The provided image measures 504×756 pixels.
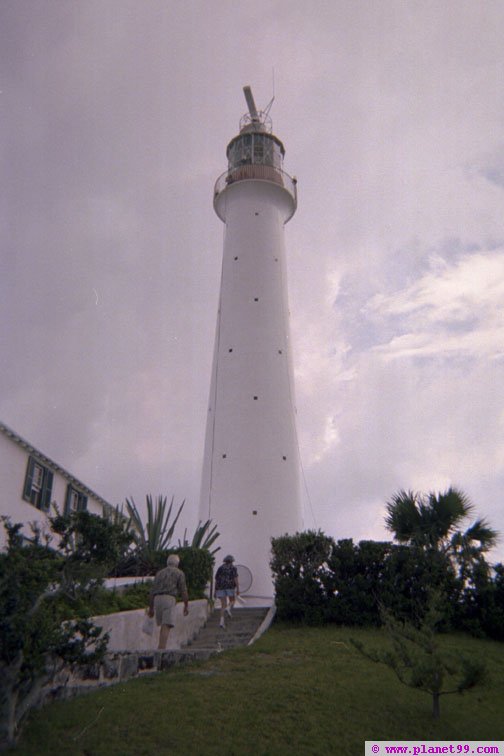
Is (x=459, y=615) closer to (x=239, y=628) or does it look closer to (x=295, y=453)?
(x=239, y=628)

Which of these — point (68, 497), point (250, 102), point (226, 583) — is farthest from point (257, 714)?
point (250, 102)

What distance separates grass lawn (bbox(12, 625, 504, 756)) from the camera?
268 inches

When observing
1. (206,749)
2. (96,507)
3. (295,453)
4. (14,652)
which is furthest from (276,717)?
(96,507)

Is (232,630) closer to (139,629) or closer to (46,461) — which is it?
(139,629)

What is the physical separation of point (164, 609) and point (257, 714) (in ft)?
13.0

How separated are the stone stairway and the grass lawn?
332 centimetres

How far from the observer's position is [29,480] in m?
20.1

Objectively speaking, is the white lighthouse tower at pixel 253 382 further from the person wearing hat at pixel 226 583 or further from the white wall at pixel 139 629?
the white wall at pixel 139 629

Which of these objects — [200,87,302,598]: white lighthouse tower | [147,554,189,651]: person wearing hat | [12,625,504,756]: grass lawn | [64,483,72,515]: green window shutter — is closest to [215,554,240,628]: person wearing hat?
[147,554,189,651]: person wearing hat

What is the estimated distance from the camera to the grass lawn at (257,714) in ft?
22.3

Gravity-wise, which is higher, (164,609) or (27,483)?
(27,483)

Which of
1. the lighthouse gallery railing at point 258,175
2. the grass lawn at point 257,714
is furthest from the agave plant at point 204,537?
the lighthouse gallery railing at point 258,175

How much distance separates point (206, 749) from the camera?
21.9 ft

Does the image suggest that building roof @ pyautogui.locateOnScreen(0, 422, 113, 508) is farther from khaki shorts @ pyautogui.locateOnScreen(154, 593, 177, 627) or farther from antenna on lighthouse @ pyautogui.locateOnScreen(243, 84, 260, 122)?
antenna on lighthouse @ pyautogui.locateOnScreen(243, 84, 260, 122)
